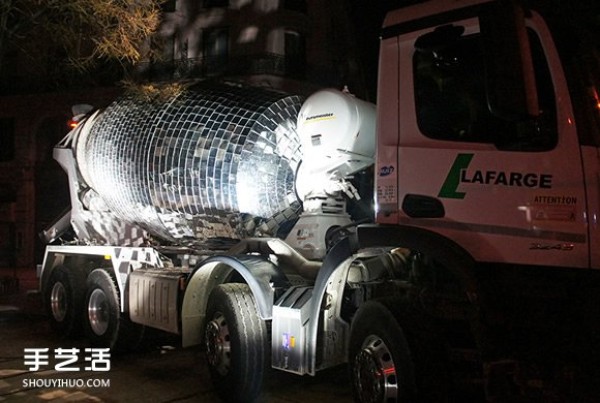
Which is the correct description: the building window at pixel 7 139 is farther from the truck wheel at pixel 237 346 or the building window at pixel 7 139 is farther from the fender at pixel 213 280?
the truck wheel at pixel 237 346

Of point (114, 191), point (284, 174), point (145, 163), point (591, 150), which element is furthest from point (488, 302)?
point (114, 191)

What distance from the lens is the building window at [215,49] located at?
29.5 metres

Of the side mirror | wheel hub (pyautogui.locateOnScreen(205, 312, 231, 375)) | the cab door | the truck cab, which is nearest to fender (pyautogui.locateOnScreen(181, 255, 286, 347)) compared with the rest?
wheel hub (pyautogui.locateOnScreen(205, 312, 231, 375))

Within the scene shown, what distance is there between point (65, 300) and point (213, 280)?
3.74m

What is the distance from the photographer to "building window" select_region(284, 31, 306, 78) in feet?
96.2

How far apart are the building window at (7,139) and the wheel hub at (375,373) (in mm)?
28581

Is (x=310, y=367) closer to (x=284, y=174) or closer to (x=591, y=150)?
(x=284, y=174)

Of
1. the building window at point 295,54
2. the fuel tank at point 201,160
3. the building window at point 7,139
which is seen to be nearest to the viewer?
the fuel tank at point 201,160

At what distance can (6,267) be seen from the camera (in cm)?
2692

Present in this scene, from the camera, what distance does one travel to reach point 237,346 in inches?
222

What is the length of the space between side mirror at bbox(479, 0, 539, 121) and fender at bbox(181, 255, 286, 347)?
2.97 meters

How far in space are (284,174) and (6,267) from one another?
24030 mm

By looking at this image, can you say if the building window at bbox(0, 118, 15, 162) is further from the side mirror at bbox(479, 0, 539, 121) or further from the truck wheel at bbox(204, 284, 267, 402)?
the side mirror at bbox(479, 0, 539, 121)

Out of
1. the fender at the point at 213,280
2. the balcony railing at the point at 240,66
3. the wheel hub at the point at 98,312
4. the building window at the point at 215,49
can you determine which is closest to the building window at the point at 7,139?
the balcony railing at the point at 240,66
